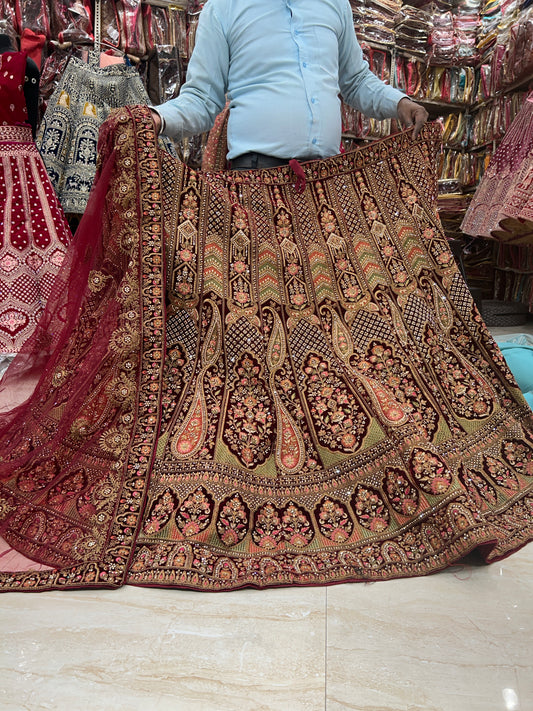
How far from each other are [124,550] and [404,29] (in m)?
4.41

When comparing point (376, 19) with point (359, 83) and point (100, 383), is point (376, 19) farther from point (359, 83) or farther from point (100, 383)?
point (100, 383)

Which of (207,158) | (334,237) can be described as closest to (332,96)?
(334,237)

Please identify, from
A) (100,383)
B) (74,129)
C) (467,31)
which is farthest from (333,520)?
(467,31)

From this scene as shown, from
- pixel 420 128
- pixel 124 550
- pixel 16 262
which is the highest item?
pixel 420 128

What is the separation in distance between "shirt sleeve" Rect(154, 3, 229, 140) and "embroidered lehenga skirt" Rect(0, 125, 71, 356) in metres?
1.17

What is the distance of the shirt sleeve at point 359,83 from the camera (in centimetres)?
185

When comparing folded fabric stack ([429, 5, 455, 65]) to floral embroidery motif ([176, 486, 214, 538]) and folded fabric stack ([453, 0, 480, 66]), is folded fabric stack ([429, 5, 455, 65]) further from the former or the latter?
floral embroidery motif ([176, 486, 214, 538])

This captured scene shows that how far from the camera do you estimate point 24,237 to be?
8.09 feet

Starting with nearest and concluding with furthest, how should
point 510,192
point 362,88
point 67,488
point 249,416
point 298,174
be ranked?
1. point 67,488
2. point 249,416
3. point 298,174
4. point 362,88
5. point 510,192

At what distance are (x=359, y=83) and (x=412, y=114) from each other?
13.2 inches

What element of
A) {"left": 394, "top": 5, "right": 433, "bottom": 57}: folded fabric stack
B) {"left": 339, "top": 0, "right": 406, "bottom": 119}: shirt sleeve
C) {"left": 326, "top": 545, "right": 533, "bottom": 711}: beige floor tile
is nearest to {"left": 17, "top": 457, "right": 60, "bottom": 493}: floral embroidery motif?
{"left": 326, "top": 545, "right": 533, "bottom": 711}: beige floor tile

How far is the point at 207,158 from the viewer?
229 cm

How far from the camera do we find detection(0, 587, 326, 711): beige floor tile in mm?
737

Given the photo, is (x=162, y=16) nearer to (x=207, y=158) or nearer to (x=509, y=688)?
(x=207, y=158)
